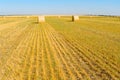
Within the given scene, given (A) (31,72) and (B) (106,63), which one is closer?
(A) (31,72)

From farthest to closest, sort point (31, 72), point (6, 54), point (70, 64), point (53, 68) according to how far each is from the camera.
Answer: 1. point (6, 54)
2. point (70, 64)
3. point (53, 68)
4. point (31, 72)

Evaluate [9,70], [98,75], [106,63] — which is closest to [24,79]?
[9,70]

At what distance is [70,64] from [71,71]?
1.29 m

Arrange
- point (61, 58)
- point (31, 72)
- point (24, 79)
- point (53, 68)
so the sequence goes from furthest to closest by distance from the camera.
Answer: point (61, 58) < point (53, 68) < point (31, 72) < point (24, 79)

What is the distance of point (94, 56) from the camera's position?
1342 centimetres

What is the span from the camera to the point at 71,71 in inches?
404

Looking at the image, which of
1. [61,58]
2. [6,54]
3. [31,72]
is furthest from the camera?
[6,54]

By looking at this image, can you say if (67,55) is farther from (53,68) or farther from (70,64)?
(53,68)

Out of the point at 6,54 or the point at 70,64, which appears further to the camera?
the point at 6,54

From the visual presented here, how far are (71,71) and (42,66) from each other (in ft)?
4.55

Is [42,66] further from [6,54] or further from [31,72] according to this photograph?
[6,54]

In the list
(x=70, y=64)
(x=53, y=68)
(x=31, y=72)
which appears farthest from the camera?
(x=70, y=64)

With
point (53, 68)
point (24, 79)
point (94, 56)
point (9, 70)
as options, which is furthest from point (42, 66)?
point (94, 56)

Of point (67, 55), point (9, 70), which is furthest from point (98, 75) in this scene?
point (67, 55)
